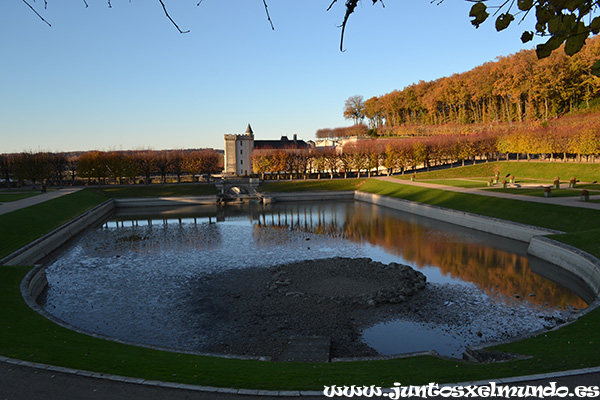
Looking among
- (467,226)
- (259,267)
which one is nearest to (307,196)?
(467,226)

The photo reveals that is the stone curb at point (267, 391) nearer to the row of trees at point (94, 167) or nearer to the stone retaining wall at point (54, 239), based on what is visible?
the stone retaining wall at point (54, 239)

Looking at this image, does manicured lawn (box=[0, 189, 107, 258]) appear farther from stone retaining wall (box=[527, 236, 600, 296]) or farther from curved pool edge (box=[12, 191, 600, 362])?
stone retaining wall (box=[527, 236, 600, 296])

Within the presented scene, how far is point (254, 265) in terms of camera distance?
2875 cm

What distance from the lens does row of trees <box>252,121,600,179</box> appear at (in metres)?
68.4

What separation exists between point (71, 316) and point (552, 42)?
74.6 feet

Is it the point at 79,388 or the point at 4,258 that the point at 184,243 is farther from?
the point at 79,388

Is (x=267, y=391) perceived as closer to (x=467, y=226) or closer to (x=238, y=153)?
(x=467, y=226)

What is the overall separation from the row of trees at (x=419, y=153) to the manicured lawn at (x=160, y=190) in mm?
19775

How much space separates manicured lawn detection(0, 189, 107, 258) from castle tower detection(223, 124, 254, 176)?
191 ft

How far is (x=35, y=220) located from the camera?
39281 millimetres

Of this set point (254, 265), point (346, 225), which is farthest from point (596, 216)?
point (254, 265)

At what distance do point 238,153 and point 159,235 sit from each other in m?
75.8

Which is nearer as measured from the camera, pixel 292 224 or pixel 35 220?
pixel 35 220

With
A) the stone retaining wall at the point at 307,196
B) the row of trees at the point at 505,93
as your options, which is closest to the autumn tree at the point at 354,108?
the row of trees at the point at 505,93
